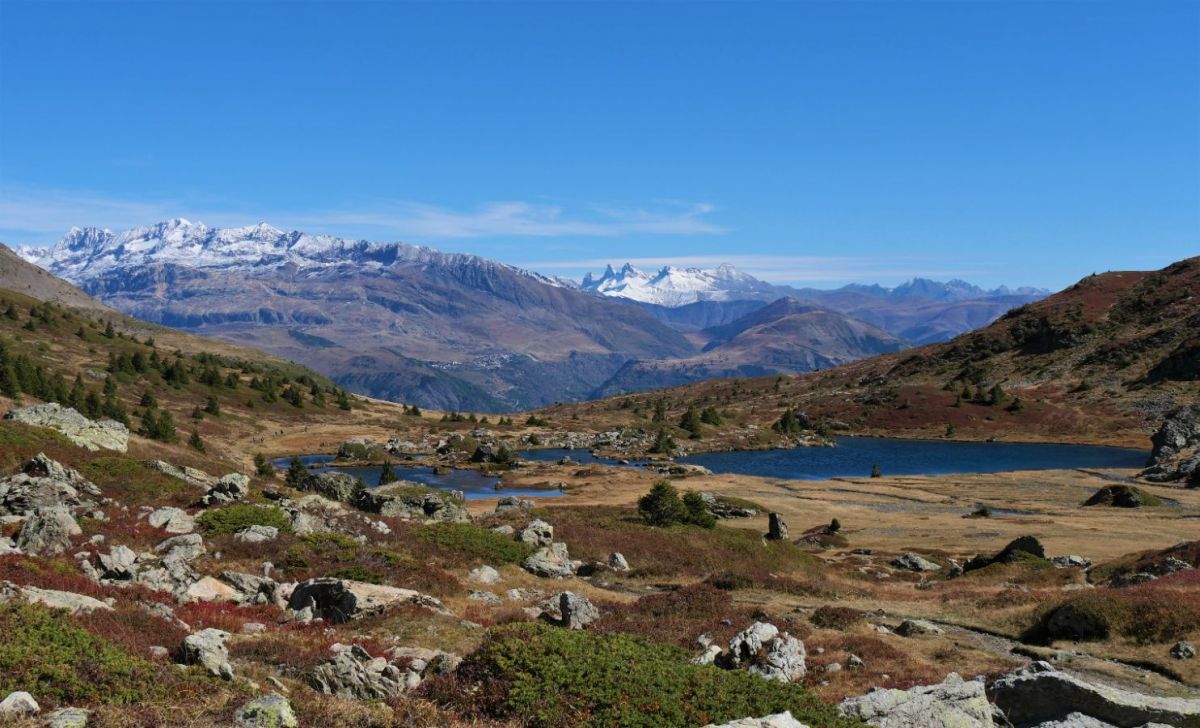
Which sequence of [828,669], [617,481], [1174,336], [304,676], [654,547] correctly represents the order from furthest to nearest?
[1174,336] → [617,481] → [654,547] → [828,669] → [304,676]

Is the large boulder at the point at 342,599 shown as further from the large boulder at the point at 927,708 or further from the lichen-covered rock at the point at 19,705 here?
the large boulder at the point at 927,708

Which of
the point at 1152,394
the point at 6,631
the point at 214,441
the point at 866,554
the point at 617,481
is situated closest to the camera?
the point at 6,631

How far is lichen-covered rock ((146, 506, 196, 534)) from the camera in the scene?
32.8 m

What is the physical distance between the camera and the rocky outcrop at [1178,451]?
100156 mm

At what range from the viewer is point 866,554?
2250 inches

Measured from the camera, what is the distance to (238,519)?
3434cm

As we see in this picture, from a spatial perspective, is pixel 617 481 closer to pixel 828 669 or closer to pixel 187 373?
pixel 828 669

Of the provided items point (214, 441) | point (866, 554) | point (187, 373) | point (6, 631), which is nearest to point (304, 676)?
point (6, 631)

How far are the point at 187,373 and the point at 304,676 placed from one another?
180 m

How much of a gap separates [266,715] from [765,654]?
14.5m

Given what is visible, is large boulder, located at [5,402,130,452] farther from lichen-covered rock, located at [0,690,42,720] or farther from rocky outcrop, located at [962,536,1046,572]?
rocky outcrop, located at [962,536,1046,572]

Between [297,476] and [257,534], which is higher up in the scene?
[257,534]

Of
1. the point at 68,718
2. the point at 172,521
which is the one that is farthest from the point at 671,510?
the point at 68,718

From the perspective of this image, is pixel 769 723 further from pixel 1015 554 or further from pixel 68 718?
pixel 1015 554
